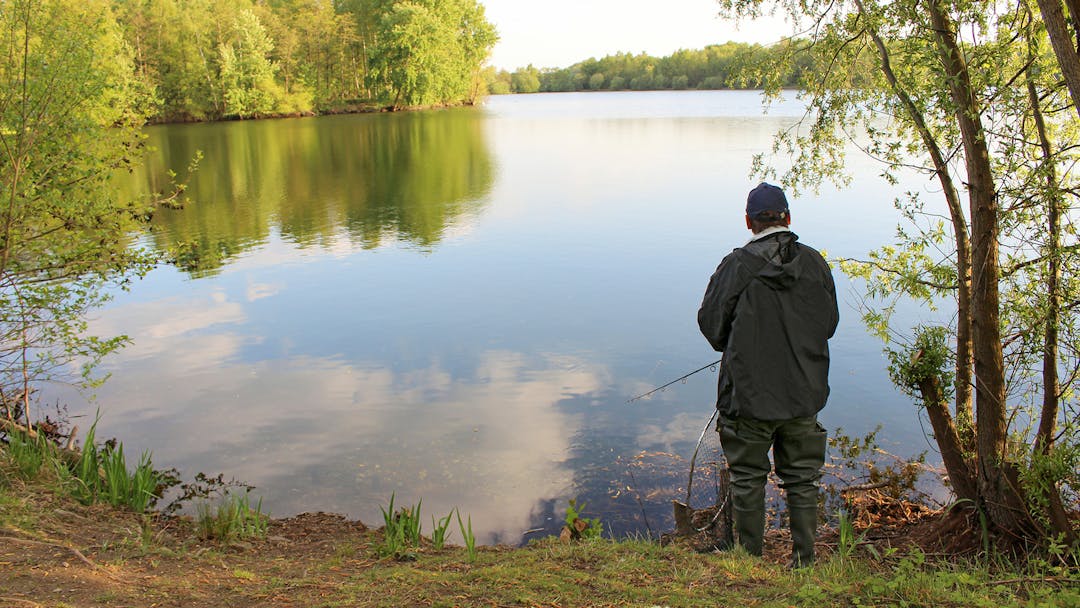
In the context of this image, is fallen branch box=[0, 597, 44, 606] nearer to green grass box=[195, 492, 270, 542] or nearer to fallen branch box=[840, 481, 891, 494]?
green grass box=[195, 492, 270, 542]

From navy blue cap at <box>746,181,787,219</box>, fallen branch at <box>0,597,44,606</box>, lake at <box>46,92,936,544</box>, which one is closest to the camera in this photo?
fallen branch at <box>0,597,44,606</box>

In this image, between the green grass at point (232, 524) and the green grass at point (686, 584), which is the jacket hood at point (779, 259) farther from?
the green grass at point (232, 524)

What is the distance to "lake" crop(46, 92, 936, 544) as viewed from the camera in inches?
266

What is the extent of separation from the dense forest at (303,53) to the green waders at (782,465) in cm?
5184

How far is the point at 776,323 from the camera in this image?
3.96m

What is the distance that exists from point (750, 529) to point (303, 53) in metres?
72.1

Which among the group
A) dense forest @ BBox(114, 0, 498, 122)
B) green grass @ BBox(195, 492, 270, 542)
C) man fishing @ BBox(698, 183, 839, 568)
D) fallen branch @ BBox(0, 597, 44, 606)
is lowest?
green grass @ BBox(195, 492, 270, 542)

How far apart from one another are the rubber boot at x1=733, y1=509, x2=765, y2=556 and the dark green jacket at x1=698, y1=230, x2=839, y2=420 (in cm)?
63

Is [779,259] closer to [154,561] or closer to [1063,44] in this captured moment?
[1063,44]

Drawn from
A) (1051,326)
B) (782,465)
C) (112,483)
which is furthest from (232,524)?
(1051,326)

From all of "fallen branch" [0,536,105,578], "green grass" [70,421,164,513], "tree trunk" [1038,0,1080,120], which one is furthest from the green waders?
"green grass" [70,421,164,513]

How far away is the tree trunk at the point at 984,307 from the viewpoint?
4.89 m

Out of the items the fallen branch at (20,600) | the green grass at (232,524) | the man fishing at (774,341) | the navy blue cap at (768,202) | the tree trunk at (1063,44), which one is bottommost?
the green grass at (232,524)

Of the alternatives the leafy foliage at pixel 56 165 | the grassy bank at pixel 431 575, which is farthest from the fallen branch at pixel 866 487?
the leafy foliage at pixel 56 165
